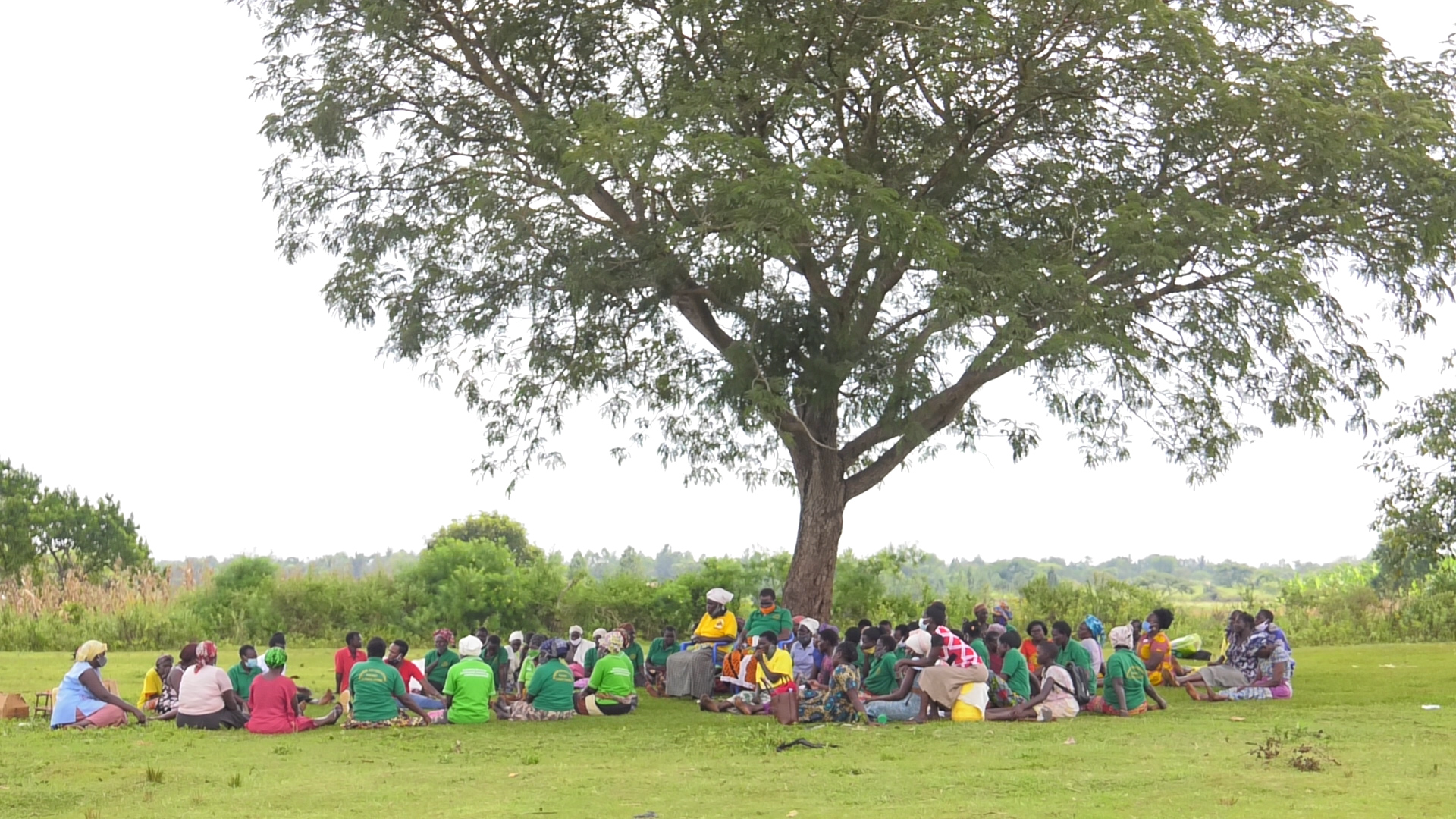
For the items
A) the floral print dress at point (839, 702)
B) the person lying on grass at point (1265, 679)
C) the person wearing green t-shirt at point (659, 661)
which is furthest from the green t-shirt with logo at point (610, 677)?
the person lying on grass at point (1265, 679)

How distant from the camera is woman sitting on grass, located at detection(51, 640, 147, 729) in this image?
44.2ft

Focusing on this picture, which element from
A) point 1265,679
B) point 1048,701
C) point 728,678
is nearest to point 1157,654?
point 1265,679

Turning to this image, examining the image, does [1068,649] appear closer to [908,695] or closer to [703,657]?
[908,695]

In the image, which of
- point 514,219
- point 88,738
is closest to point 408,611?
point 514,219

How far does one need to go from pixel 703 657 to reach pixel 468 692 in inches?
121

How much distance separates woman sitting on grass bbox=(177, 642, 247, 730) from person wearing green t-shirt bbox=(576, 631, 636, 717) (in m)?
3.49

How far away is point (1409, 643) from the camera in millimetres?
26000

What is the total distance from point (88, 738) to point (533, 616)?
18439 millimetres

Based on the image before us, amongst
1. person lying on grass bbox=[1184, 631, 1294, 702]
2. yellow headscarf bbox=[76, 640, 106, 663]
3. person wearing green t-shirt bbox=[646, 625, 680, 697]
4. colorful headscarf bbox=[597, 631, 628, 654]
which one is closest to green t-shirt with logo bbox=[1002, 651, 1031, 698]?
person lying on grass bbox=[1184, 631, 1294, 702]

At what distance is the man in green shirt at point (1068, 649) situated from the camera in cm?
1440

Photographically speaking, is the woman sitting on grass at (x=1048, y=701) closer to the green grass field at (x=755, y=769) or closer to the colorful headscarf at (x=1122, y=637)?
the green grass field at (x=755, y=769)

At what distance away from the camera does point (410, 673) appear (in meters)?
14.5

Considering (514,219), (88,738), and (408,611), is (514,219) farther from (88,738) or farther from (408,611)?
(408,611)

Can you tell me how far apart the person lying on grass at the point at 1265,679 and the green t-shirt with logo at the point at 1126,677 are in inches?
75.9
